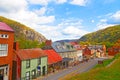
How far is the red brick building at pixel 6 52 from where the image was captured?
1600 inches

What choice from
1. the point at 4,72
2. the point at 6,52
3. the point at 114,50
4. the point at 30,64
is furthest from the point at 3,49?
the point at 114,50

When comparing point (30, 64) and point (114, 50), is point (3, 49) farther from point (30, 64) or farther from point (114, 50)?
point (114, 50)

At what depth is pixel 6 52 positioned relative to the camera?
139ft

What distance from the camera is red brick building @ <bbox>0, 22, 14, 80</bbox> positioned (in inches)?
1600

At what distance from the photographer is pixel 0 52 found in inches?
1582

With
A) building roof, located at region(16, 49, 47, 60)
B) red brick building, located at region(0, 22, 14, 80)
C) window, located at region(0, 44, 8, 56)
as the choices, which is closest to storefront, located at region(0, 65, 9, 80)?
red brick building, located at region(0, 22, 14, 80)

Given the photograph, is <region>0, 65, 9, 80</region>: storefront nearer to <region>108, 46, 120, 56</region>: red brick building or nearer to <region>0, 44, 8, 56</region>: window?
<region>0, 44, 8, 56</region>: window

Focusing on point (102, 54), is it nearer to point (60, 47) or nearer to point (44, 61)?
point (60, 47)

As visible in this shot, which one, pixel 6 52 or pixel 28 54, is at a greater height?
A: pixel 6 52

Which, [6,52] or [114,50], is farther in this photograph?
[114,50]

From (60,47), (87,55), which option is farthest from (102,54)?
(60,47)

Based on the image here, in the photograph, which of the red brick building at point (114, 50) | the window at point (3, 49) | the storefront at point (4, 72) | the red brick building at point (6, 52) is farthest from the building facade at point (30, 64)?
the red brick building at point (114, 50)

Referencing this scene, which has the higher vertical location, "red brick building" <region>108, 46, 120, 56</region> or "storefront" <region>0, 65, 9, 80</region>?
"red brick building" <region>108, 46, 120, 56</region>

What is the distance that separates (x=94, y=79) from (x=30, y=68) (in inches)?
1200
